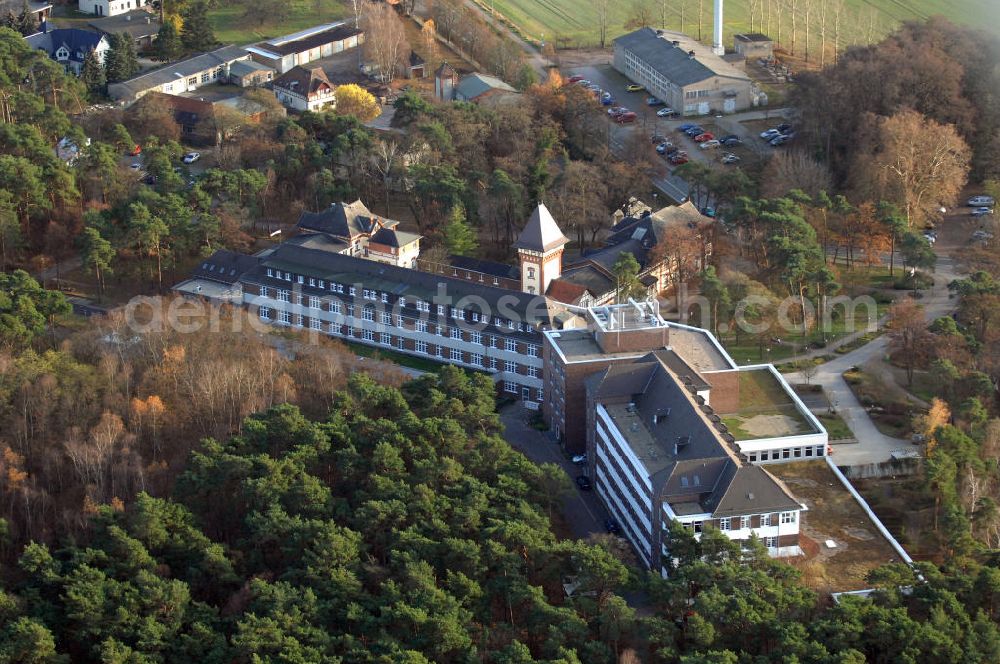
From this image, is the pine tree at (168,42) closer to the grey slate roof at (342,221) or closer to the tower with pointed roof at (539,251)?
the grey slate roof at (342,221)

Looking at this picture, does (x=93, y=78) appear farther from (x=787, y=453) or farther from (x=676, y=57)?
(x=787, y=453)

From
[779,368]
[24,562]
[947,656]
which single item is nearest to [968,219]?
[779,368]

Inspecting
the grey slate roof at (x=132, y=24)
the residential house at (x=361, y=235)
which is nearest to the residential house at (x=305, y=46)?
the grey slate roof at (x=132, y=24)

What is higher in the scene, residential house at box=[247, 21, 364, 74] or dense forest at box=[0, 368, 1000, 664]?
dense forest at box=[0, 368, 1000, 664]

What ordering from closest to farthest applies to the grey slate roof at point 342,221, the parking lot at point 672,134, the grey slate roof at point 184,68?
the grey slate roof at point 342,221 → the parking lot at point 672,134 → the grey slate roof at point 184,68

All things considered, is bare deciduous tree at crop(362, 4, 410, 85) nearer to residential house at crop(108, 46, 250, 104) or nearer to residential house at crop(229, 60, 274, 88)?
residential house at crop(229, 60, 274, 88)

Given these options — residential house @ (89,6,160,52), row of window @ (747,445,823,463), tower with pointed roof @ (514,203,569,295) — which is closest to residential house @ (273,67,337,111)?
residential house @ (89,6,160,52)

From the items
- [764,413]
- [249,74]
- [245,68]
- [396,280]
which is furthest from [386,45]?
[764,413]
